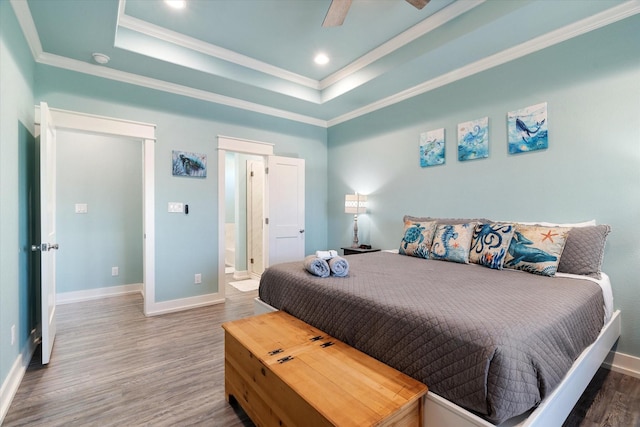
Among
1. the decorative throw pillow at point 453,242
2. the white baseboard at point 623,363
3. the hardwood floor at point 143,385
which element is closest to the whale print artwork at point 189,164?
the hardwood floor at point 143,385

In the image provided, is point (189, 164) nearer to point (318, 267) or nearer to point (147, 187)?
point (147, 187)

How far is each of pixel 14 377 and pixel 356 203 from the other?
3514 millimetres

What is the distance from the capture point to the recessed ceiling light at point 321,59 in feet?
10.9

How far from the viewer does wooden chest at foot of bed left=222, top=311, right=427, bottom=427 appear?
1.09 meters

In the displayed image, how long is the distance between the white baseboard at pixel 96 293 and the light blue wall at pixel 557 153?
3.72 metres

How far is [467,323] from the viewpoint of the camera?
121 cm

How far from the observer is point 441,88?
3.34 m

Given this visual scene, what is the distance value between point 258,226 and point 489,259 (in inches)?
145

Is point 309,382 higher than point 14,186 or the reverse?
the reverse

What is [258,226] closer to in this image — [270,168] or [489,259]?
[270,168]

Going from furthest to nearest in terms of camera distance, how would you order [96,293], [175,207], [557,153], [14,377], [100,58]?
[96,293] < [175,207] < [100,58] < [557,153] < [14,377]

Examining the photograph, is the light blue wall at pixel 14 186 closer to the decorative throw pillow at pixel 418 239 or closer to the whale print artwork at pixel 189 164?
the whale print artwork at pixel 189 164

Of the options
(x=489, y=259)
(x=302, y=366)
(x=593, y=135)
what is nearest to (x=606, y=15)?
(x=593, y=135)

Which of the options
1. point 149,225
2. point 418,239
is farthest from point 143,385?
point 418,239
